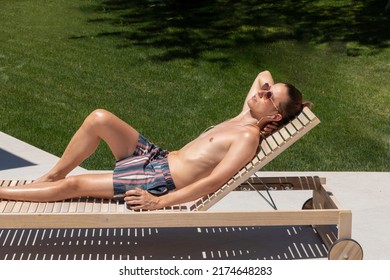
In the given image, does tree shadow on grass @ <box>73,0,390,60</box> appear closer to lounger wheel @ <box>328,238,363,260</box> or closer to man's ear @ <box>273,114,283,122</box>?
man's ear @ <box>273,114,283,122</box>

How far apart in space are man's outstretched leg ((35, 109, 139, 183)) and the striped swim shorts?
116 mm

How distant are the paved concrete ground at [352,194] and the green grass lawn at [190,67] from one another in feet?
1.78

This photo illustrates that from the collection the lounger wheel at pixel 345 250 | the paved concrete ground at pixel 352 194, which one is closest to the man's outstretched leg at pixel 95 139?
the paved concrete ground at pixel 352 194

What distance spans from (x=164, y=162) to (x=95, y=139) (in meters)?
0.49

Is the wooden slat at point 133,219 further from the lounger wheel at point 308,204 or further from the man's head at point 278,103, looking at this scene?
the lounger wheel at point 308,204

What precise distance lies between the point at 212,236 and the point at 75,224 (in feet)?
4.04

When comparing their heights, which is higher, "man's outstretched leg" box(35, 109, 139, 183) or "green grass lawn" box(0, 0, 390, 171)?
"man's outstretched leg" box(35, 109, 139, 183)

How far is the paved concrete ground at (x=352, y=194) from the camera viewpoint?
601 cm

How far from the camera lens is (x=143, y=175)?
5684mm

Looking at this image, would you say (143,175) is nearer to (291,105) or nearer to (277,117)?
(277,117)

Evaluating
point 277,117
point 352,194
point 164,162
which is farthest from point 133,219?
point 352,194

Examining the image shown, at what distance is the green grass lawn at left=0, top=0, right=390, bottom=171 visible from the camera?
957 cm

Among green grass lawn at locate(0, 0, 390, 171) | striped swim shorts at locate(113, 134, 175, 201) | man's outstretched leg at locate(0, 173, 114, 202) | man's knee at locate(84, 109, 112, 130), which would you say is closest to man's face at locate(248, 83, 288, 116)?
striped swim shorts at locate(113, 134, 175, 201)
